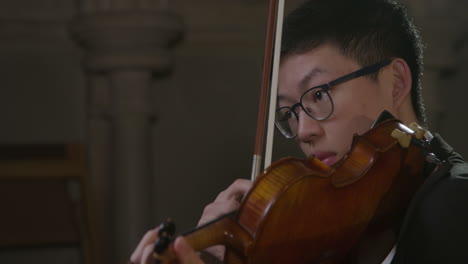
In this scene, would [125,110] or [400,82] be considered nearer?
[400,82]

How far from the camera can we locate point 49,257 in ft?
8.33

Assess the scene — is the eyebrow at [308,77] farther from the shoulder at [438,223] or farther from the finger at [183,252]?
the finger at [183,252]

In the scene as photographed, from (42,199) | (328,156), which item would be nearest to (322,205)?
(328,156)

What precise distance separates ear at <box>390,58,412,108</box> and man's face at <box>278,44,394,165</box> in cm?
1

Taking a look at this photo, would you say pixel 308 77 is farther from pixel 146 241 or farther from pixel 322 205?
pixel 146 241

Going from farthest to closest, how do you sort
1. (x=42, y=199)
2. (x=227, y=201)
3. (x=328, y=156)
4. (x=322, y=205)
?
(x=42, y=199), (x=328, y=156), (x=227, y=201), (x=322, y=205)

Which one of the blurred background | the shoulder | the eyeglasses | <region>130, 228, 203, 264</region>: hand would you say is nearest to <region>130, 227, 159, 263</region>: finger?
<region>130, 228, 203, 264</region>: hand

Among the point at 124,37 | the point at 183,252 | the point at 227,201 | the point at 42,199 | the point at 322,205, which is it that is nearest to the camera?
the point at 183,252

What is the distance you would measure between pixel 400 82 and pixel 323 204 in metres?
0.40

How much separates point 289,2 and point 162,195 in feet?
2.90

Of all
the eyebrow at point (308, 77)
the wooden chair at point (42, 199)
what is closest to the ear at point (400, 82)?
the eyebrow at point (308, 77)

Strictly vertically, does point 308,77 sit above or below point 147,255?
above

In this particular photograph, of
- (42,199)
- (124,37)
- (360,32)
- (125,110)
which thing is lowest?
(42,199)

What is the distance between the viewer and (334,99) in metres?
1.12
